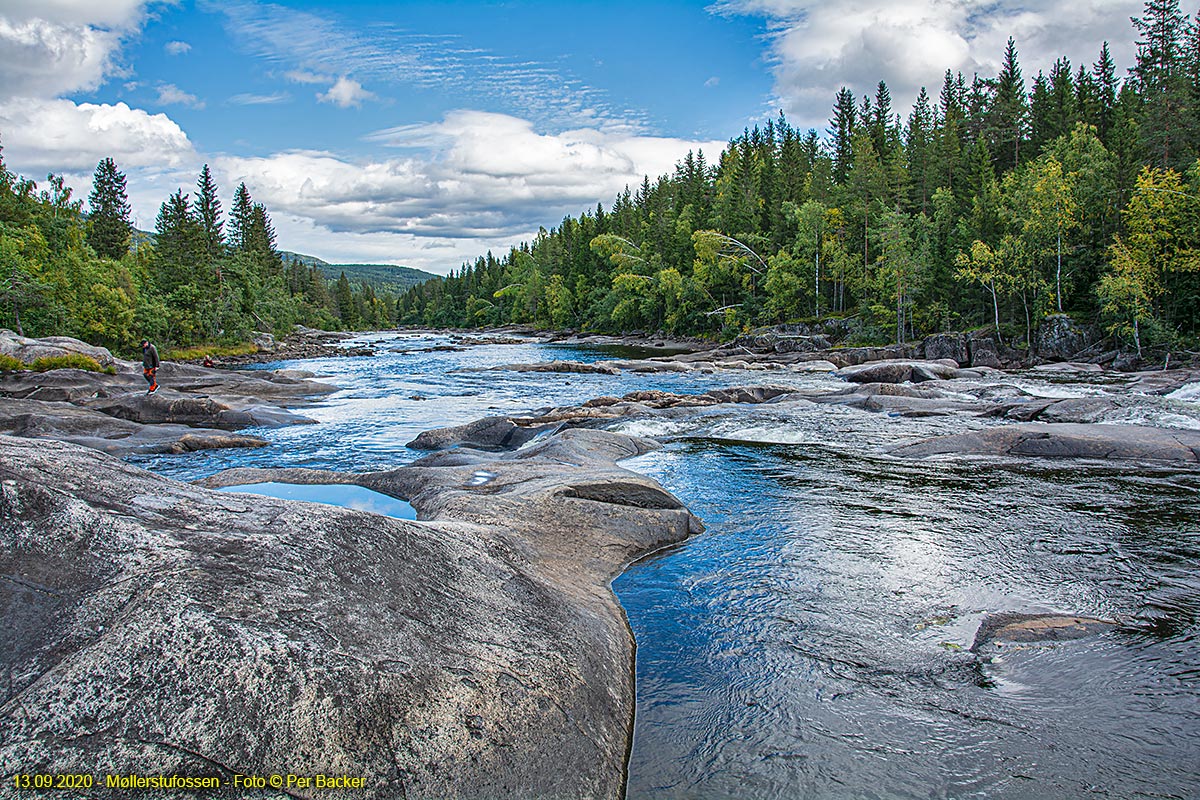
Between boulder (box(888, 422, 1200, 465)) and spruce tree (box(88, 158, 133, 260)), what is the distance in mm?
91270

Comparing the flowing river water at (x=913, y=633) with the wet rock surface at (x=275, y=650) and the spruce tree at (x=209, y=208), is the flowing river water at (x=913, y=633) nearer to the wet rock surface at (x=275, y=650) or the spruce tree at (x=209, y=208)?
the wet rock surface at (x=275, y=650)

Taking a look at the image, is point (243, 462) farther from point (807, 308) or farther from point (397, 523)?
point (807, 308)

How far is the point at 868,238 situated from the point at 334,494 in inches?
2430

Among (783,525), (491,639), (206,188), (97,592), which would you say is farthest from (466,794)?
(206,188)

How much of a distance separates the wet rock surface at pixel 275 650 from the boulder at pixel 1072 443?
1294 cm

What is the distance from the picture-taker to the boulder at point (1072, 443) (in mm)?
15109

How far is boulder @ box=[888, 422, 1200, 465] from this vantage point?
15.1 meters

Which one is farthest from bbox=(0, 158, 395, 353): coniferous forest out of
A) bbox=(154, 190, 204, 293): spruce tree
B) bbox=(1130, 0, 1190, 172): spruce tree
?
bbox=(1130, 0, 1190, 172): spruce tree

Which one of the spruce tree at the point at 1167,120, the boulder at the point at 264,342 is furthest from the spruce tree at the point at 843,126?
the boulder at the point at 264,342

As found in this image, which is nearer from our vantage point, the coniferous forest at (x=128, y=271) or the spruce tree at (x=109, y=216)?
the coniferous forest at (x=128, y=271)

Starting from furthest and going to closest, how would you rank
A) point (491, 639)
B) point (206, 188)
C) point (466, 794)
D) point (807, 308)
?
point (206, 188)
point (807, 308)
point (491, 639)
point (466, 794)

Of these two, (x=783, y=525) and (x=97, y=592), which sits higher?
(x=97, y=592)

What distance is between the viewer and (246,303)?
79.1 meters

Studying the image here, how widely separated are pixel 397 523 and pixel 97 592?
8.70ft
